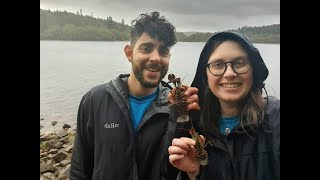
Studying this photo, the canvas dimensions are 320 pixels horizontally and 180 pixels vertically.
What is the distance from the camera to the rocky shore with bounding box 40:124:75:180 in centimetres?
298

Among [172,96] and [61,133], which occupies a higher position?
[172,96]

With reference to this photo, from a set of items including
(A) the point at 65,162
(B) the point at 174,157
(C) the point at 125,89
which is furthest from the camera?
(A) the point at 65,162

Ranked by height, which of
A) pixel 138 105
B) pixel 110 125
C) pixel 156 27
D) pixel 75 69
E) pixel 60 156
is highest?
pixel 156 27

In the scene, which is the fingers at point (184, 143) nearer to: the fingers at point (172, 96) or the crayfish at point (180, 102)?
the crayfish at point (180, 102)

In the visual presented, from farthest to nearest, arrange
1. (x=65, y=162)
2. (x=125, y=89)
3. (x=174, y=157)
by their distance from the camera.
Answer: (x=65, y=162), (x=125, y=89), (x=174, y=157)

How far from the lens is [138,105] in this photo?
9.38ft

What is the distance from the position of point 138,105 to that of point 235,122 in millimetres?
634

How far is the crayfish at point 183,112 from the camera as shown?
9.22 ft

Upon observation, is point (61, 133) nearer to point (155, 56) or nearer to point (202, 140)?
point (155, 56)

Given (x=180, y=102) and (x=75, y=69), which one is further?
(x=75, y=69)

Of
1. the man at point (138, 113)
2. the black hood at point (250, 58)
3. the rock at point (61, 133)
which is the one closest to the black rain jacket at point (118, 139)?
the man at point (138, 113)

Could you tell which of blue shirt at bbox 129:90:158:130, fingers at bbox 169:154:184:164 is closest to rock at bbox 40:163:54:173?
blue shirt at bbox 129:90:158:130

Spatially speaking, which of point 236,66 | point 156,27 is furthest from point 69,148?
point 236,66

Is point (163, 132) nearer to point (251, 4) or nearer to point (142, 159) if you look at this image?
point (142, 159)
